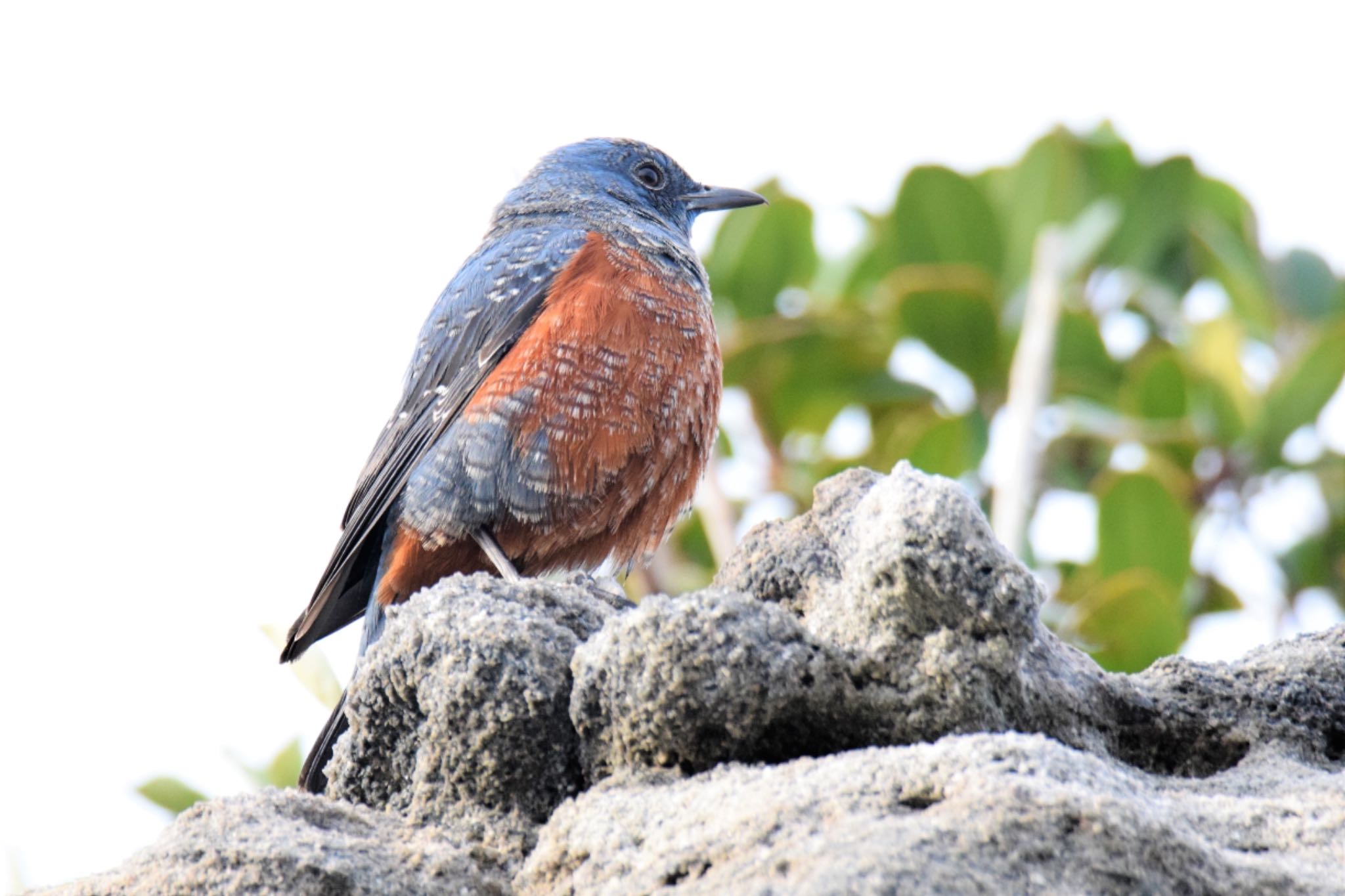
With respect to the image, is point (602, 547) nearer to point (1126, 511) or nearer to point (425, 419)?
point (425, 419)

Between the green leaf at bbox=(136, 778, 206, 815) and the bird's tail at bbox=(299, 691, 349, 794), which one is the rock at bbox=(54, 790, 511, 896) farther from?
the green leaf at bbox=(136, 778, 206, 815)

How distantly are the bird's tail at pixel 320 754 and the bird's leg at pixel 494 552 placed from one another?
86 cm

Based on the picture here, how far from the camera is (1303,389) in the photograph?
738 cm

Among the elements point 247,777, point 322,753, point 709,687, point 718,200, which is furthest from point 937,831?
point 718,200

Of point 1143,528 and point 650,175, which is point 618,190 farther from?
point 1143,528

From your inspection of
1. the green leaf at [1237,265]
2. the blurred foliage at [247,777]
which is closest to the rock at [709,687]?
the blurred foliage at [247,777]

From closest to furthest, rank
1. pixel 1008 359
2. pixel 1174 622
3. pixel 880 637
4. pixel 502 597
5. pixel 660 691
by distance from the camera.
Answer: pixel 660 691 < pixel 880 637 < pixel 502 597 < pixel 1174 622 < pixel 1008 359

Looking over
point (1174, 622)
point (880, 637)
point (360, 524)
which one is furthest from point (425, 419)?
point (1174, 622)

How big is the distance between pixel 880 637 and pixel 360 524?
2.57m

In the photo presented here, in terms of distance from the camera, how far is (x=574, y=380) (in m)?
4.48

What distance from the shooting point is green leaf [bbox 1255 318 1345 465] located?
7211 millimetres

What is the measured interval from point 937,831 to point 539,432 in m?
2.81

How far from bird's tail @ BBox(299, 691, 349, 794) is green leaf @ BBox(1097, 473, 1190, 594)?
447 cm

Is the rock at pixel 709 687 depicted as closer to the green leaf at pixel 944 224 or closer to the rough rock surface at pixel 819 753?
the rough rock surface at pixel 819 753
